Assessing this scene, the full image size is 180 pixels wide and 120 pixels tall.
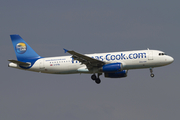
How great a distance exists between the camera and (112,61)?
2034 inches

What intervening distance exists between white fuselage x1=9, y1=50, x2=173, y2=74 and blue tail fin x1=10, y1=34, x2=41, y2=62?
187 centimetres

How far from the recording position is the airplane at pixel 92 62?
5075 cm

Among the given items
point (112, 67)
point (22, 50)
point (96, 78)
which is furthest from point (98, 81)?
point (22, 50)

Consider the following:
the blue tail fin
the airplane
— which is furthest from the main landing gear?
the blue tail fin

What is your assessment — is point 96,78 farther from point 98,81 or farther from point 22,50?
point 22,50

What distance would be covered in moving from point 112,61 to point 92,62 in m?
3.04

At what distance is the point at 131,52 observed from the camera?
5150 centimetres

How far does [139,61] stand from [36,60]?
54.9 ft

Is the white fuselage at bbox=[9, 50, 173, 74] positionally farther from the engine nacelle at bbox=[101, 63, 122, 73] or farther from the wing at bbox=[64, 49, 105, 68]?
the wing at bbox=[64, 49, 105, 68]

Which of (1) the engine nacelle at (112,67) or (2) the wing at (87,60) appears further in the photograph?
(1) the engine nacelle at (112,67)

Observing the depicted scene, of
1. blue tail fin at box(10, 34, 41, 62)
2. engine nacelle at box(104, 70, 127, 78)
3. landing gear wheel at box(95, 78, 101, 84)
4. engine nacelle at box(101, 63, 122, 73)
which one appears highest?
blue tail fin at box(10, 34, 41, 62)

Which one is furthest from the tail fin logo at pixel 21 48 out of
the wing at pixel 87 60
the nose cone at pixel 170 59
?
the nose cone at pixel 170 59

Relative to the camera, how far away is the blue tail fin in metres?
56.4

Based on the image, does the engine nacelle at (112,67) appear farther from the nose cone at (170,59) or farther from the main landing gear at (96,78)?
the nose cone at (170,59)
